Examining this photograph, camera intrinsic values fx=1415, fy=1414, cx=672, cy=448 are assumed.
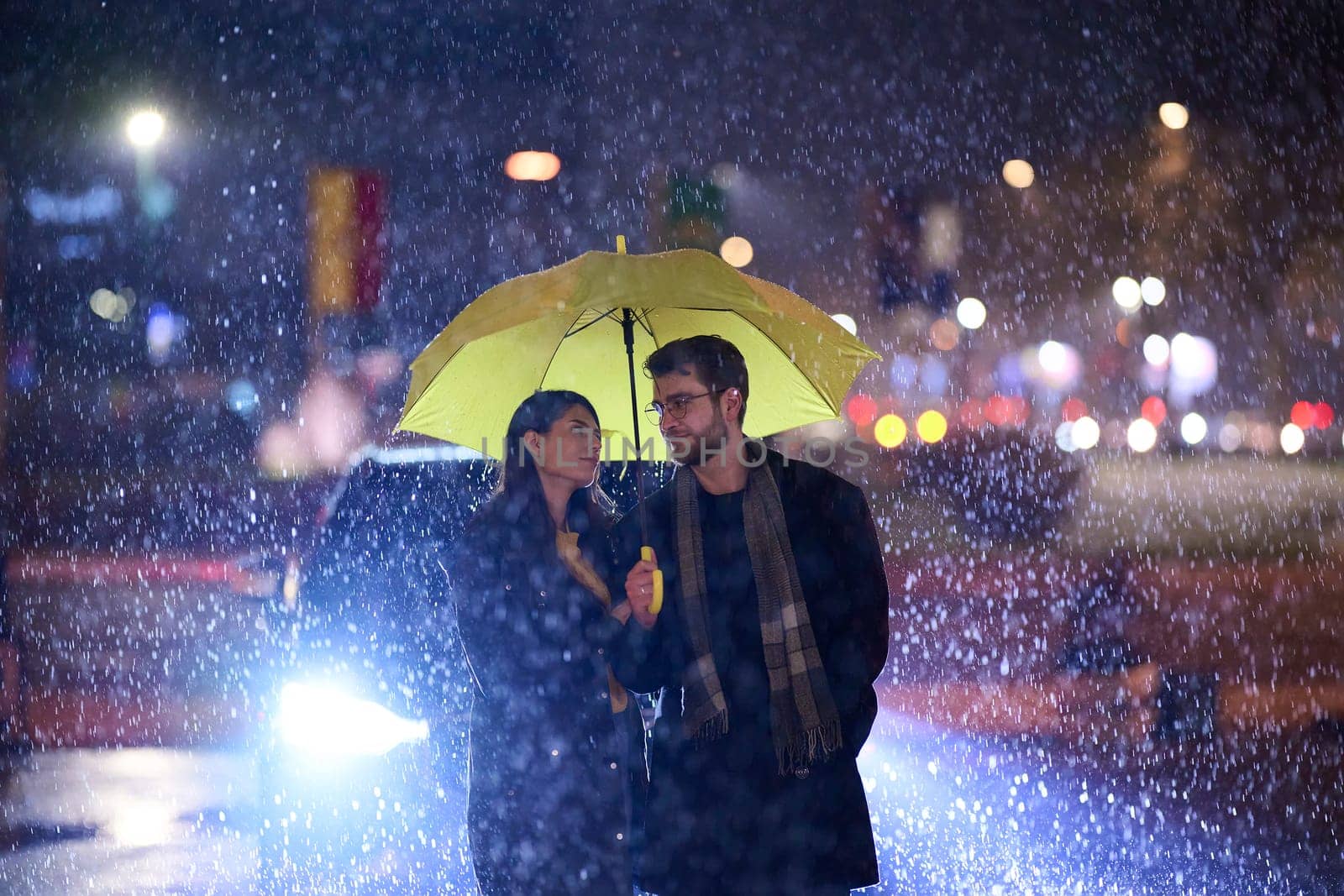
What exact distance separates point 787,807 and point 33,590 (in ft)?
56.4

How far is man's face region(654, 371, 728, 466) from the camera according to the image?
3.25 m

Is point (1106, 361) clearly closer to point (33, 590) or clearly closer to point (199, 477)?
point (199, 477)

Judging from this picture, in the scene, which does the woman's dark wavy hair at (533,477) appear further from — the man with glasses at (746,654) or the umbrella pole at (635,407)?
the man with glasses at (746,654)

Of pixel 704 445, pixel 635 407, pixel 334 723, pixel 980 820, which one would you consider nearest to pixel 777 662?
pixel 704 445

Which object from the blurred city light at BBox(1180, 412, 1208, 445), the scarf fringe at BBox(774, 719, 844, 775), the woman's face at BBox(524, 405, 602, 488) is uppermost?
the blurred city light at BBox(1180, 412, 1208, 445)

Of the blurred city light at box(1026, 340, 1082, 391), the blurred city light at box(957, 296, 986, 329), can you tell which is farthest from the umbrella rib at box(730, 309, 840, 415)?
the blurred city light at box(957, 296, 986, 329)

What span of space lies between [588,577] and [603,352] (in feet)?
2.67

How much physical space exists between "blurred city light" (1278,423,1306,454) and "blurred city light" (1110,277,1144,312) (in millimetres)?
6792

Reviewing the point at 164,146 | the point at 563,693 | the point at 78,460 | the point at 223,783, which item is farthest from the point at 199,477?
the point at 563,693

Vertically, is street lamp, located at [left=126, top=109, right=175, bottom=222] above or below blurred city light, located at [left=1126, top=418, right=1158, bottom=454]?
above

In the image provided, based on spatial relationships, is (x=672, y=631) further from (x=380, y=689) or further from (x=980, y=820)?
(x=980, y=820)

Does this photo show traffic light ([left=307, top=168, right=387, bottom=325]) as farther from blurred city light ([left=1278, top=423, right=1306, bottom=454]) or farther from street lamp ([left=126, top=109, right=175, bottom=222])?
blurred city light ([left=1278, top=423, right=1306, bottom=454])

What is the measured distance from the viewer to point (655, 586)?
10.5 ft

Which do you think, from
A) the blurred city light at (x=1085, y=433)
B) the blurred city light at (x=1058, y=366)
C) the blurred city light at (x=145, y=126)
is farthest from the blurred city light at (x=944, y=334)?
the blurred city light at (x=145, y=126)
